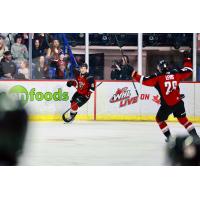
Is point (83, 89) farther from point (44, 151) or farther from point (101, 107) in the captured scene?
point (44, 151)

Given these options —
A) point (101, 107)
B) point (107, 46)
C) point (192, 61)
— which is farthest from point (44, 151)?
point (192, 61)

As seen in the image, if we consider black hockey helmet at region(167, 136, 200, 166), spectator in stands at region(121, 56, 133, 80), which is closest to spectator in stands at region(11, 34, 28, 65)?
spectator in stands at region(121, 56, 133, 80)

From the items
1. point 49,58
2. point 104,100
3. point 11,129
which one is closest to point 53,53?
point 49,58

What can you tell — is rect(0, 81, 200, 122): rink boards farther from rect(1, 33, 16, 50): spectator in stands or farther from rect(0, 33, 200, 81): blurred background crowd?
rect(1, 33, 16, 50): spectator in stands

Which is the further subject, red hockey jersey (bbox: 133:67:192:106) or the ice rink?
red hockey jersey (bbox: 133:67:192:106)

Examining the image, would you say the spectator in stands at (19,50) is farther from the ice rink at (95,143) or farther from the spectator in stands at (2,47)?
the ice rink at (95,143)

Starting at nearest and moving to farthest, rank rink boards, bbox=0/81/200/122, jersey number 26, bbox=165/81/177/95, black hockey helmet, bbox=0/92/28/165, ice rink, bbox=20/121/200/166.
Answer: black hockey helmet, bbox=0/92/28/165 < ice rink, bbox=20/121/200/166 < rink boards, bbox=0/81/200/122 < jersey number 26, bbox=165/81/177/95

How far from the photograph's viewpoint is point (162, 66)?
4820 mm

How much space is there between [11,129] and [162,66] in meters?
1.02

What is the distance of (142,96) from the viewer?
485 cm

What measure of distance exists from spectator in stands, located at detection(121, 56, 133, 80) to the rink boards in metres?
0.04

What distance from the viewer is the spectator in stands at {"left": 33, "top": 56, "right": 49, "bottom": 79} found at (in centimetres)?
484

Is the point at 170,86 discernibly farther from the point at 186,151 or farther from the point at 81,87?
the point at 81,87

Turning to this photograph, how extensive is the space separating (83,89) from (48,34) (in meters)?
0.41
